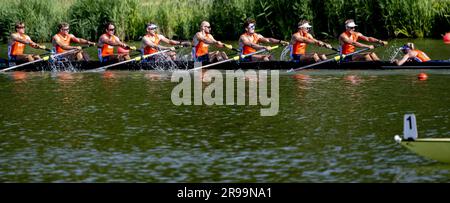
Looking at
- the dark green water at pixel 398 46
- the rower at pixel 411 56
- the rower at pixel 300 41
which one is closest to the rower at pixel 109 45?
the dark green water at pixel 398 46

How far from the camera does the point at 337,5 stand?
4006 cm

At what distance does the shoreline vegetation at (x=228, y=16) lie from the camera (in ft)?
130

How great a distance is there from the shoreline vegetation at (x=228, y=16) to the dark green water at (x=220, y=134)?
13.8 meters

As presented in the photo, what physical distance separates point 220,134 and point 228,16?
84.4 ft

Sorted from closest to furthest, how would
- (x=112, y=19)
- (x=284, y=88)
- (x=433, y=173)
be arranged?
(x=433, y=173) → (x=284, y=88) → (x=112, y=19)

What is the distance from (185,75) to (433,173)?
16.0 meters

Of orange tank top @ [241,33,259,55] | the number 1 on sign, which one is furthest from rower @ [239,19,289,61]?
the number 1 on sign

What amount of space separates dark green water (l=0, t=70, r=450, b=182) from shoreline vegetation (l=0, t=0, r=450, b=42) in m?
13.8

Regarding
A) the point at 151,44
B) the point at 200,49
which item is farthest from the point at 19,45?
the point at 200,49

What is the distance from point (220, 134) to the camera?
58.0 feet

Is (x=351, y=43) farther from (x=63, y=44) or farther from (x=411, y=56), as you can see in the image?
(x=63, y=44)
